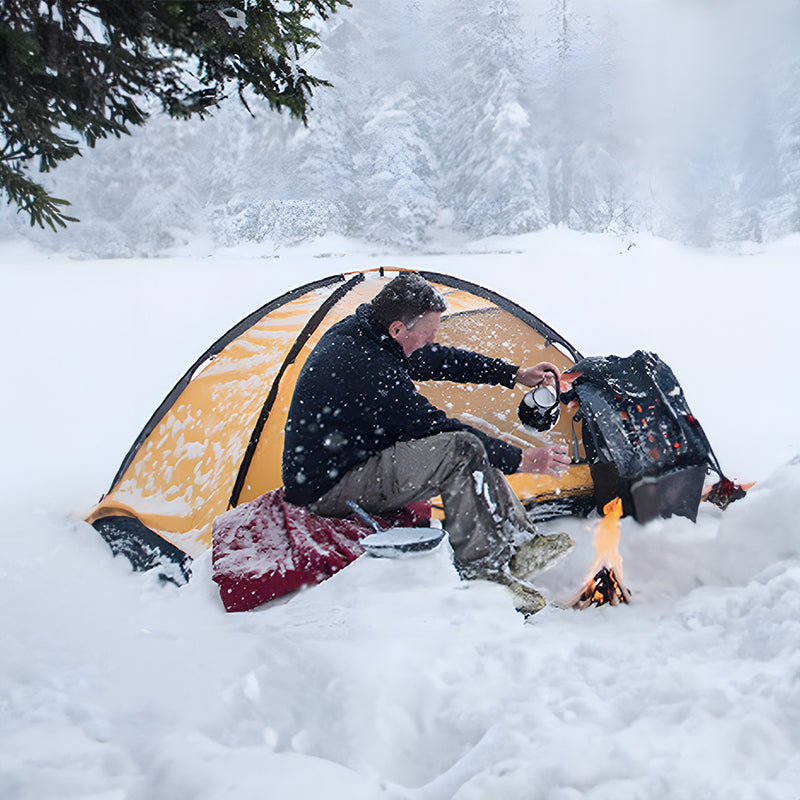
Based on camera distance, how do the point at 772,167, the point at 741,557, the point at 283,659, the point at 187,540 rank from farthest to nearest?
the point at 772,167, the point at 187,540, the point at 741,557, the point at 283,659

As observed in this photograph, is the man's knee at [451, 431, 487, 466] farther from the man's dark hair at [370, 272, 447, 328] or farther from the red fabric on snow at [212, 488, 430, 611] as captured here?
the man's dark hair at [370, 272, 447, 328]

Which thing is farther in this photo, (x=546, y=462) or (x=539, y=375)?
(x=539, y=375)

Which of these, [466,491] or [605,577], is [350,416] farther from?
[605,577]

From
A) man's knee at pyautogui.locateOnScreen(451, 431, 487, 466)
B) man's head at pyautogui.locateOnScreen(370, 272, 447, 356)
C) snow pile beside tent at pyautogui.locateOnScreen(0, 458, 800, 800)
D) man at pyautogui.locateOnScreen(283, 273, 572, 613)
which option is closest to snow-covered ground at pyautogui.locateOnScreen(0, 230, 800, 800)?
snow pile beside tent at pyautogui.locateOnScreen(0, 458, 800, 800)

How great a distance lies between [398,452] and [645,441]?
4.50ft

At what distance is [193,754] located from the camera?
1.29 meters

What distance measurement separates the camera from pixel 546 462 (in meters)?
2.48

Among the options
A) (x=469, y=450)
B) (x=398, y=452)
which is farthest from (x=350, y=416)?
(x=469, y=450)

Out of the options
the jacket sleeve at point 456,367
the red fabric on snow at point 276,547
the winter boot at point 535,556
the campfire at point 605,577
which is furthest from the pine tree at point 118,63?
the campfire at point 605,577

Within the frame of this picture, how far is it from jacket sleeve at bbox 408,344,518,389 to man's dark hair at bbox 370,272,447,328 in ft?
1.96

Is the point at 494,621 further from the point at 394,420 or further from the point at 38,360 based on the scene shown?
the point at 38,360

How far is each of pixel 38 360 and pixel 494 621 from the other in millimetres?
8522

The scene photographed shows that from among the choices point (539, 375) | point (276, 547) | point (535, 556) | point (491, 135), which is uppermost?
point (491, 135)

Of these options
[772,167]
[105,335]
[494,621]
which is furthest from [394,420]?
[772,167]
